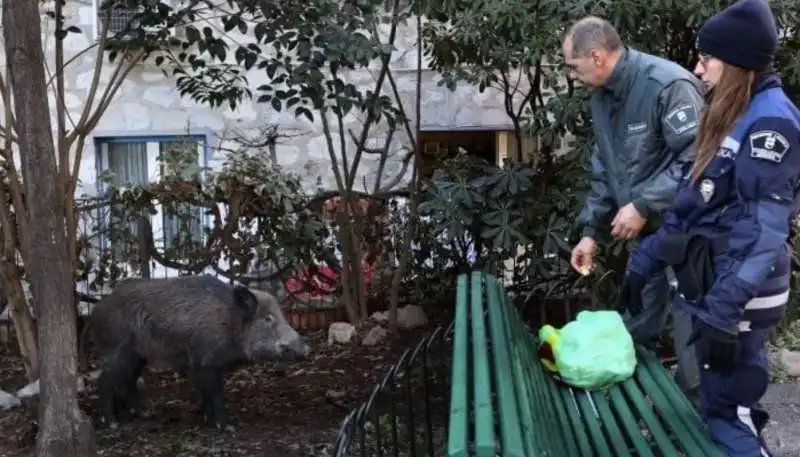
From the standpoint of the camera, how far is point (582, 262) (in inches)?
175

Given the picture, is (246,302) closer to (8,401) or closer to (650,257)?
(8,401)

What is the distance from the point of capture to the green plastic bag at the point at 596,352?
3758mm

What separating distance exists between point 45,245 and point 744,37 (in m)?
3.29

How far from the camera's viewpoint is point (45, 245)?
480 cm

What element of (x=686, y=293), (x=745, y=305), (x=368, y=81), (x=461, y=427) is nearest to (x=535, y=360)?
(x=686, y=293)

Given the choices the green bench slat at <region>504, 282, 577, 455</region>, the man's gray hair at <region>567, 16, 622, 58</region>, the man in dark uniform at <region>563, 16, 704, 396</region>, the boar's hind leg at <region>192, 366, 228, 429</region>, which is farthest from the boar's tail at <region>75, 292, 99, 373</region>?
the man's gray hair at <region>567, 16, 622, 58</region>

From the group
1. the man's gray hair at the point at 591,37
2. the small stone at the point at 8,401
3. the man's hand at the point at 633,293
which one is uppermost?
the man's gray hair at the point at 591,37

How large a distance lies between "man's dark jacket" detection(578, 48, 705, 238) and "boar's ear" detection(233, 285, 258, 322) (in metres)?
2.31

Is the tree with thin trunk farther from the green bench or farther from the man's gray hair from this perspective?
the man's gray hair

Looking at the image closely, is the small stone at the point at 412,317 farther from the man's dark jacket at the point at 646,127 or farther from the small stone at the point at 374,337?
the man's dark jacket at the point at 646,127

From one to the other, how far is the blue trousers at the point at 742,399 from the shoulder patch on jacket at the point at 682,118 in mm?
1134

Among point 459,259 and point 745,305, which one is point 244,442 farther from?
point 745,305

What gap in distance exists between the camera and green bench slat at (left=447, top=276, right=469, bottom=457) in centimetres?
234

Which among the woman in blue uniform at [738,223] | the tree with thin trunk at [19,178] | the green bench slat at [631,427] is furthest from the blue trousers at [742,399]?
the tree with thin trunk at [19,178]
